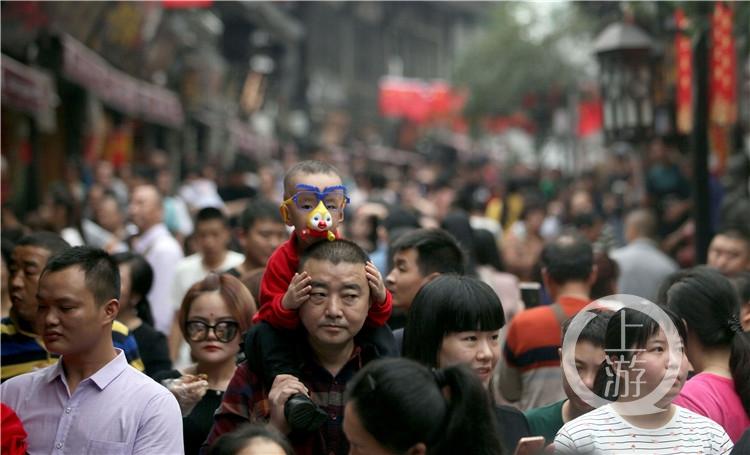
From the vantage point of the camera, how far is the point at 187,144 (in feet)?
95.1

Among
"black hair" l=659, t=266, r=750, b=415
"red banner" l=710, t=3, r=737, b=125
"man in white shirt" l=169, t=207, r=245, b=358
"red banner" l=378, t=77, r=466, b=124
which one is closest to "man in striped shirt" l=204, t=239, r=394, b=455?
"black hair" l=659, t=266, r=750, b=415

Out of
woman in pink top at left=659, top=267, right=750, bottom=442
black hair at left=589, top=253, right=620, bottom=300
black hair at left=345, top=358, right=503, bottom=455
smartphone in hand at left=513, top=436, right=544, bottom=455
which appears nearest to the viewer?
black hair at left=345, top=358, right=503, bottom=455

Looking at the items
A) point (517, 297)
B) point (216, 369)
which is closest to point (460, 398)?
point (216, 369)

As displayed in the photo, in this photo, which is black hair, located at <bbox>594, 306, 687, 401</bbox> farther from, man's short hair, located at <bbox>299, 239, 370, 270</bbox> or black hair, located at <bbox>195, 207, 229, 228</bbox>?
black hair, located at <bbox>195, 207, 229, 228</bbox>

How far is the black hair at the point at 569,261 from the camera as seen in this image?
667cm

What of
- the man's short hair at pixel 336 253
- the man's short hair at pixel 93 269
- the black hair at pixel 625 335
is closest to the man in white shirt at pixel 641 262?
the black hair at pixel 625 335

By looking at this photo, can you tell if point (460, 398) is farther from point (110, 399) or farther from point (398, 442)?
point (110, 399)

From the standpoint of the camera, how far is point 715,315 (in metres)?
5.09

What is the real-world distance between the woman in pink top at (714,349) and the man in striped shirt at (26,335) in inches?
90.1

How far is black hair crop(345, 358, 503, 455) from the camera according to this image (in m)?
3.50

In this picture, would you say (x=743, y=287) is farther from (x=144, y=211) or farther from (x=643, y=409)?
(x=144, y=211)

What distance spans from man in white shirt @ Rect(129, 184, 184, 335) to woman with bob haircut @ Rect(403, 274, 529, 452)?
3.82 meters

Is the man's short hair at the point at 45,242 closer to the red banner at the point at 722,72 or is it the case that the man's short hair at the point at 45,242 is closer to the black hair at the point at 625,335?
the black hair at the point at 625,335

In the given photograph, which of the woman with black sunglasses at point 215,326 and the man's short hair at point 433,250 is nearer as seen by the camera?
the woman with black sunglasses at point 215,326
